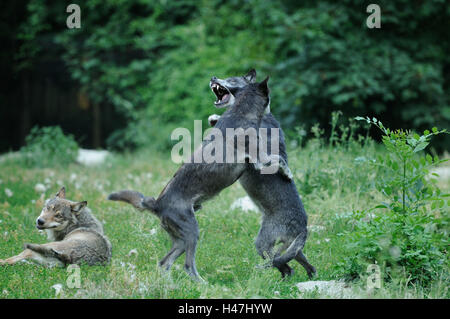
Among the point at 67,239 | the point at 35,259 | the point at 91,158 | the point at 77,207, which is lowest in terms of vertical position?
the point at 35,259

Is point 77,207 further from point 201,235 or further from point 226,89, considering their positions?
point 226,89

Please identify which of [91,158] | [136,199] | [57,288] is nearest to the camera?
[57,288]

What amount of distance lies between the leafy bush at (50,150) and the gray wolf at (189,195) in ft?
20.7

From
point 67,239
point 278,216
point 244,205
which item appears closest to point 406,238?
point 278,216

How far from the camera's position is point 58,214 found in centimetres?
563

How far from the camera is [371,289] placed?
169 inches

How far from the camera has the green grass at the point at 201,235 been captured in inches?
175

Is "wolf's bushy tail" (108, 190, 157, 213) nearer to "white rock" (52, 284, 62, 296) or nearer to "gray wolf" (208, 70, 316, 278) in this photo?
"white rock" (52, 284, 62, 296)

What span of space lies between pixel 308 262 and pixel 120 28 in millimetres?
11324

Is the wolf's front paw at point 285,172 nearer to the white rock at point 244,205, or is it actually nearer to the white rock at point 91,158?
the white rock at point 244,205

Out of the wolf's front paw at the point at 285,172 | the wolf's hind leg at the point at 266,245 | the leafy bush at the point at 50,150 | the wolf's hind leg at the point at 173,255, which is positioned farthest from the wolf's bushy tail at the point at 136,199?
the leafy bush at the point at 50,150

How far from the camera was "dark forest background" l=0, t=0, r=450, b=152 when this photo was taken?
12.2 meters

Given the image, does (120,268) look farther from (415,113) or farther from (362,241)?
(415,113)

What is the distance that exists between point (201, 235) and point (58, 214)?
174cm
